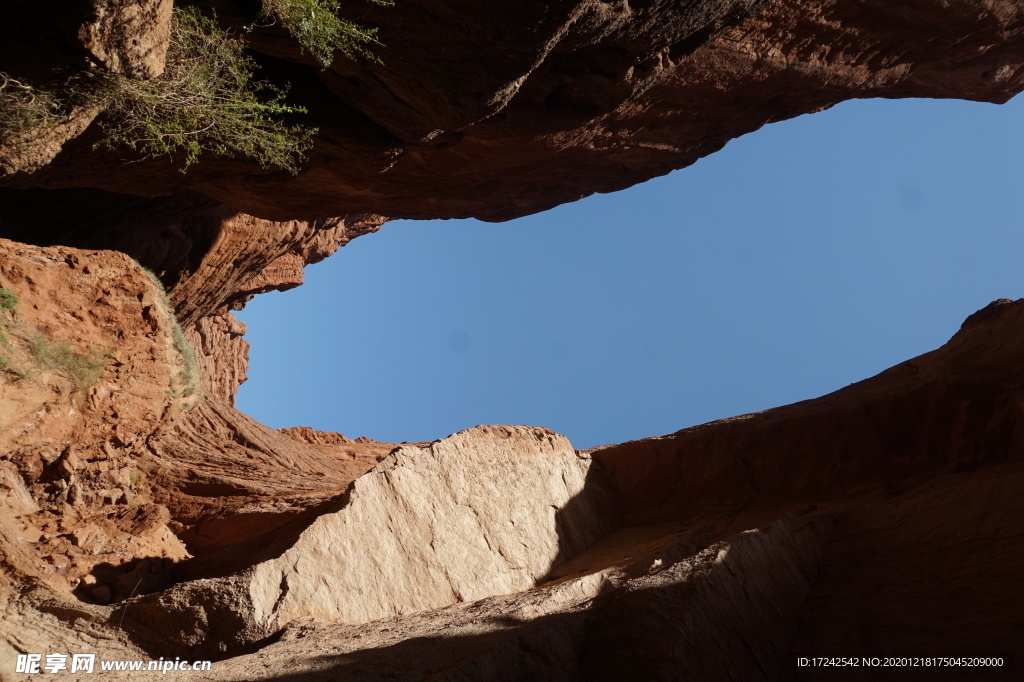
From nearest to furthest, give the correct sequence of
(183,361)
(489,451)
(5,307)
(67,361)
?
(5,307) < (67,361) < (489,451) < (183,361)

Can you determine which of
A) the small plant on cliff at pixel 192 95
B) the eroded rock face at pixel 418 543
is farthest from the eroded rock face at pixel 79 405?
the small plant on cliff at pixel 192 95

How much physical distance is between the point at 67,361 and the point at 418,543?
15.3ft

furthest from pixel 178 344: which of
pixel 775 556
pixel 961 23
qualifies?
pixel 961 23

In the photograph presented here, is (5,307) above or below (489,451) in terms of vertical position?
above

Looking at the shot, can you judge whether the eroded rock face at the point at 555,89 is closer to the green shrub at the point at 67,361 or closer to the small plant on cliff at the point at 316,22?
the small plant on cliff at the point at 316,22

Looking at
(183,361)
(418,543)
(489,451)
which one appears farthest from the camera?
(183,361)

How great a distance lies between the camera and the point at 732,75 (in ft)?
32.7

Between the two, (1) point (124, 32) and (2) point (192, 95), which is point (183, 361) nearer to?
(2) point (192, 95)

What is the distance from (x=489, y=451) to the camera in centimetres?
1001

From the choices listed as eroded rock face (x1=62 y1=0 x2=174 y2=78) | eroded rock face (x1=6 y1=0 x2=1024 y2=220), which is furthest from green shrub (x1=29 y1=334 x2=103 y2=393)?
eroded rock face (x1=62 y1=0 x2=174 y2=78)

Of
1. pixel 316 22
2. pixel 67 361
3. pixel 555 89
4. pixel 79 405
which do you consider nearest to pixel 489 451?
pixel 555 89

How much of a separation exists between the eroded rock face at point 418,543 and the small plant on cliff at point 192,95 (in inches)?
152

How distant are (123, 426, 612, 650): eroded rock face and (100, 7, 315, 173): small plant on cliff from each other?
3.85 meters

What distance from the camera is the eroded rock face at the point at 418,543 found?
22.1 feet
